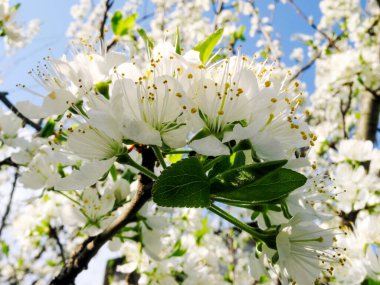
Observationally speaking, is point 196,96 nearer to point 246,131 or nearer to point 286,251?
point 246,131

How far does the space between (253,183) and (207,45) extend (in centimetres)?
44

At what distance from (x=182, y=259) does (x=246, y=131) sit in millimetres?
1605

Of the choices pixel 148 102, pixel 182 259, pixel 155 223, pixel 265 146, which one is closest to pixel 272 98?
pixel 265 146

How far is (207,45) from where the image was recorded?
104 cm

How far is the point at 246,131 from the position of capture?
32.3 inches

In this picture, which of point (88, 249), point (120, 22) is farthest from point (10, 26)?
point (88, 249)

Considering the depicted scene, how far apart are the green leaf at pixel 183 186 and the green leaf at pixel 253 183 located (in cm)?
3

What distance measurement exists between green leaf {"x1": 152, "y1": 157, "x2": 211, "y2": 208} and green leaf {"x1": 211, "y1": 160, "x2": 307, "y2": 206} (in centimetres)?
3

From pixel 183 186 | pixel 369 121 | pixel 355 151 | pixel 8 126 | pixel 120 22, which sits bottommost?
pixel 369 121

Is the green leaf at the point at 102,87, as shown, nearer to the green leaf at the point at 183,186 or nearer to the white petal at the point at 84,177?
the white petal at the point at 84,177

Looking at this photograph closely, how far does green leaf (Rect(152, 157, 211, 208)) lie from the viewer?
2.57ft

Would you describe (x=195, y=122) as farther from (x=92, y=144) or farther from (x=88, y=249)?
(x=88, y=249)

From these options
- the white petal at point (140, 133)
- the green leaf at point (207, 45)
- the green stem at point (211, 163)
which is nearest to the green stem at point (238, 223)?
the green stem at point (211, 163)

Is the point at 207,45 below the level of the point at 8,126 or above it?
above
